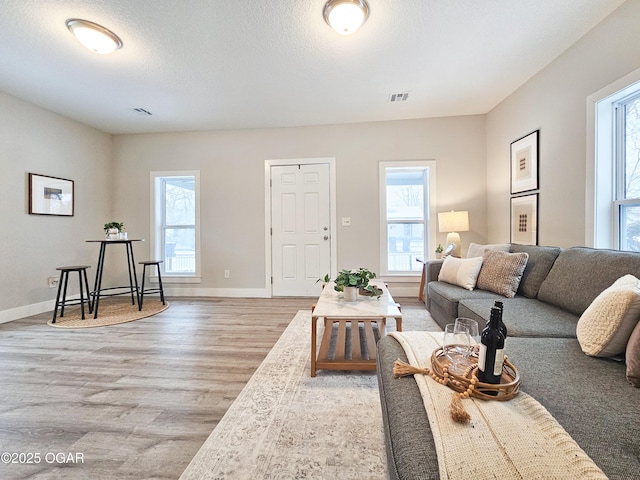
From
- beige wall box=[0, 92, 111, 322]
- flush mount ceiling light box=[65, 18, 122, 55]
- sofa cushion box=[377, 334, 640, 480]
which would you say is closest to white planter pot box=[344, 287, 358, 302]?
sofa cushion box=[377, 334, 640, 480]

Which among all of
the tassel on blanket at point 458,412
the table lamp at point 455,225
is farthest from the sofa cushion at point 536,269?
the tassel on blanket at point 458,412

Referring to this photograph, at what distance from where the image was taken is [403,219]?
4.14 m

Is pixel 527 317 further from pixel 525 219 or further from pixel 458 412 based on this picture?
pixel 525 219

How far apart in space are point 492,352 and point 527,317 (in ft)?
3.90

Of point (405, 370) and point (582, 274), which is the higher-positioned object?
point (582, 274)

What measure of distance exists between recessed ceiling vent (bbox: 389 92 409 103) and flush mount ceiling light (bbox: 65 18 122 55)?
2.70 m

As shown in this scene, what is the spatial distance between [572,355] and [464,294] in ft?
3.82

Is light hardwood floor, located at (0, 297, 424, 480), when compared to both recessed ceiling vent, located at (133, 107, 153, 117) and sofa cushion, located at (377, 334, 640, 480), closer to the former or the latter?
sofa cushion, located at (377, 334, 640, 480)

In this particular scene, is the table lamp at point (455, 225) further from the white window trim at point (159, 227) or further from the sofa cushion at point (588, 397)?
the white window trim at point (159, 227)

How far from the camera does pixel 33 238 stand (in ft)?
11.1

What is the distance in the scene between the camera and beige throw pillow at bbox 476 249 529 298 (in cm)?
232

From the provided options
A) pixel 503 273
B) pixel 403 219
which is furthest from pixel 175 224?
pixel 503 273

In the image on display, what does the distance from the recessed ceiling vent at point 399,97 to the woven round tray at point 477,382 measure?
3.09 m

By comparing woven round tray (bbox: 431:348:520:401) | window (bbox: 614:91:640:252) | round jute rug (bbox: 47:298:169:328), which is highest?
window (bbox: 614:91:640:252)
